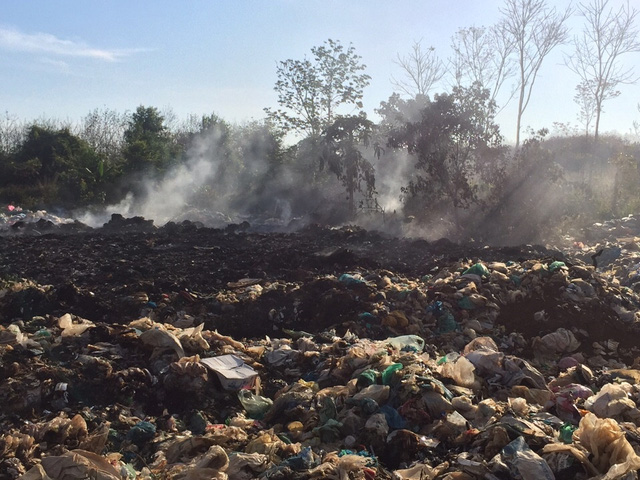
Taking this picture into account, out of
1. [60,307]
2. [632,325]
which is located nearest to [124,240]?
[60,307]

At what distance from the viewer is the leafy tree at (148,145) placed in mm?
20125

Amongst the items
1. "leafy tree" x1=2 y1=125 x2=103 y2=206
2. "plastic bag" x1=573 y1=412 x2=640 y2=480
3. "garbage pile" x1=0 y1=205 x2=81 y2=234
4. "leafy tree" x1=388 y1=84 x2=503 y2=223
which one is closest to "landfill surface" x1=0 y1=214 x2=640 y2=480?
"plastic bag" x1=573 y1=412 x2=640 y2=480

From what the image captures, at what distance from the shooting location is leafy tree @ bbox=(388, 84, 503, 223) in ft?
42.3

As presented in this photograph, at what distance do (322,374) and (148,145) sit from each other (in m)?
18.3

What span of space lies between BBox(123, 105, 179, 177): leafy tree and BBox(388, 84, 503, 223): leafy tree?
416 inches

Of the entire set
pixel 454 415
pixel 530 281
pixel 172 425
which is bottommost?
pixel 172 425

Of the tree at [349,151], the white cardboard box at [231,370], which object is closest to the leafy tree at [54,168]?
the tree at [349,151]

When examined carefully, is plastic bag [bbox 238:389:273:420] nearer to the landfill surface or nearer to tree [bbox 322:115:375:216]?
the landfill surface

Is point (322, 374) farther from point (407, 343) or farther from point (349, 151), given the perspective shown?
point (349, 151)

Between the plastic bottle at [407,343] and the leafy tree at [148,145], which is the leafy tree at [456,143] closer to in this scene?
the plastic bottle at [407,343]

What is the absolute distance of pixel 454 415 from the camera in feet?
11.3

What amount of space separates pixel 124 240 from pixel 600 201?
1297cm

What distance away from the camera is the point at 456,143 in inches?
519

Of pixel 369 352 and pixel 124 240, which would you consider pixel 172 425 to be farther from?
pixel 124 240
